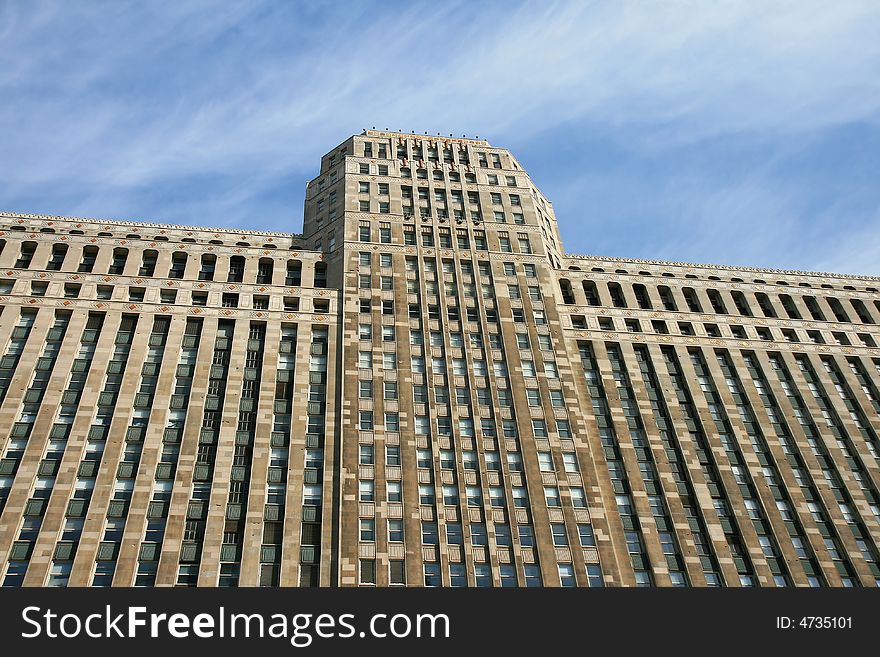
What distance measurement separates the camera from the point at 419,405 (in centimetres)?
7031

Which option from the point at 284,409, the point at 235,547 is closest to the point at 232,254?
the point at 284,409

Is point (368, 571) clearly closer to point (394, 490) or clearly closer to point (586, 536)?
point (394, 490)

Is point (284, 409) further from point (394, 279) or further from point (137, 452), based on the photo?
point (394, 279)

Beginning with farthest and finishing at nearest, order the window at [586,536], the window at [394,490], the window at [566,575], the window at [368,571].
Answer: the window at [394,490]
the window at [586,536]
the window at [566,575]
the window at [368,571]

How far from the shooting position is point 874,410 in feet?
264

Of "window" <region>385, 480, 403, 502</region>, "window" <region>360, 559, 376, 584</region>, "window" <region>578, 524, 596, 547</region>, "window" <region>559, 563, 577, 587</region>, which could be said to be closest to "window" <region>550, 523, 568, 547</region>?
"window" <region>578, 524, 596, 547</region>

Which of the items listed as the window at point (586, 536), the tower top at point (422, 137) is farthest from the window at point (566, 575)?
the tower top at point (422, 137)

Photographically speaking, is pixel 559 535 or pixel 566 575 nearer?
pixel 566 575

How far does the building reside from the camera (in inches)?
2376

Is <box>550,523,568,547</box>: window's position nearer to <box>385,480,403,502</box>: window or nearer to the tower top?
<box>385,480,403,502</box>: window

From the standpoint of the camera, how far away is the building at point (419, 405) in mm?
60344

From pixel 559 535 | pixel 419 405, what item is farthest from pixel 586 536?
pixel 419 405

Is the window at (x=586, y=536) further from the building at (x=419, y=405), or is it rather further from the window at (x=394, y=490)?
the window at (x=394, y=490)

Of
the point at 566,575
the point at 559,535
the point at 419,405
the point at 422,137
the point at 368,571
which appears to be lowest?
the point at 566,575
